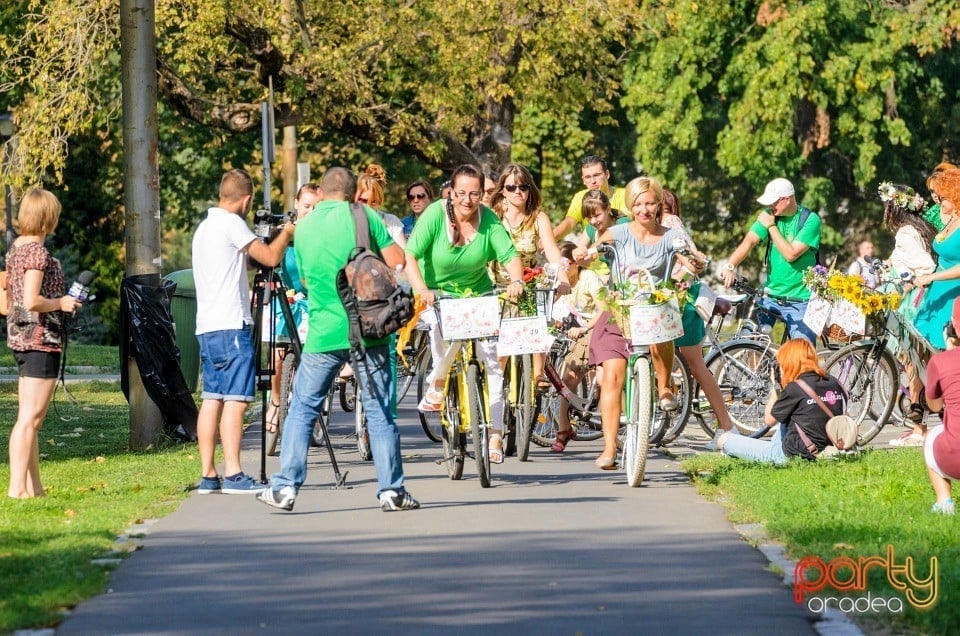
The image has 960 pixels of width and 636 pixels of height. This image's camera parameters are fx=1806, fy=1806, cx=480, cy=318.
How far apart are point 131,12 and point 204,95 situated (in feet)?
63.8

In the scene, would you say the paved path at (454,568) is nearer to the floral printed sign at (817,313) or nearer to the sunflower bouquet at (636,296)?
the sunflower bouquet at (636,296)

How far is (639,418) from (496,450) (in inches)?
59.1

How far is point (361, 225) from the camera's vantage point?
9.09 m

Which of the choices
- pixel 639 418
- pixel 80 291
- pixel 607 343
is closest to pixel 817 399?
pixel 607 343

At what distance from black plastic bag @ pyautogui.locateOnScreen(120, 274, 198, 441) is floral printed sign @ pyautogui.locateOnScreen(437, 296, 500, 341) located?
314cm

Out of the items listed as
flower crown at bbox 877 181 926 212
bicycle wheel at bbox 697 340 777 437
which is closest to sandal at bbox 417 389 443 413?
bicycle wheel at bbox 697 340 777 437

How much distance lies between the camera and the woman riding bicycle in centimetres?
1089

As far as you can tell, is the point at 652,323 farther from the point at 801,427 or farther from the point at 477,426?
the point at 801,427

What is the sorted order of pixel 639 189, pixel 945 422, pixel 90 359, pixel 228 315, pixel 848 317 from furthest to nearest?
pixel 90 359
pixel 848 317
pixel 639 189
pixel 228 315
pixel 945 422

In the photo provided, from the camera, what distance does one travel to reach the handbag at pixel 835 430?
10906 millimetres

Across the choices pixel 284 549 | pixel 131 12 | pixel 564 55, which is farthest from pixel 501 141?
pixel 284 549

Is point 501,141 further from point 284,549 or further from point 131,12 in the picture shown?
point 284,549

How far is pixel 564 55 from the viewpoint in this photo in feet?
98.1

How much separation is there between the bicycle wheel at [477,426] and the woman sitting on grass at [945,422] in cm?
271
